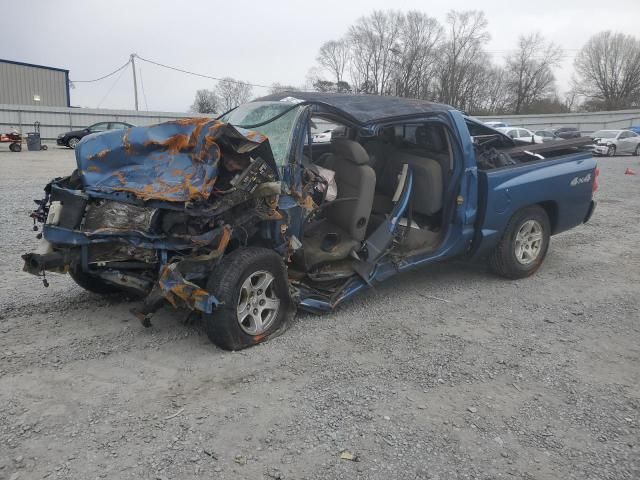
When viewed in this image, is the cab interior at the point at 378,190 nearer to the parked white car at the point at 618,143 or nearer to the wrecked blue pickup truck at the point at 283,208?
the wrecked blue pickup truck at the point at 283,208

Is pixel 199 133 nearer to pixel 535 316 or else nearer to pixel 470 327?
pixel 470 327

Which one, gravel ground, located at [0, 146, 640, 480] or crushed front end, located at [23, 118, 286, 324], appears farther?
crushed front end, located at [23, 118, 286, 324]

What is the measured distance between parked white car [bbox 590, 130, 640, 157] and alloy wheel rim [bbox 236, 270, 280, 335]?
28416mm

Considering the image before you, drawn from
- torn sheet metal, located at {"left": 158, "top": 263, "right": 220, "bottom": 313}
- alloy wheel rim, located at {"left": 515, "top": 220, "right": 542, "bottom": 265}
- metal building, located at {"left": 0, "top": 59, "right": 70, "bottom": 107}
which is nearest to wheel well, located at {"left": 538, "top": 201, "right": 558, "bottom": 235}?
alloy wheel rim, located at {"left": 515, "top": 220, "right": 542, "bottom": 265}

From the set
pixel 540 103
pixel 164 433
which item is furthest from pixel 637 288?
pixel 540 103

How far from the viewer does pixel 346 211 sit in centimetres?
479

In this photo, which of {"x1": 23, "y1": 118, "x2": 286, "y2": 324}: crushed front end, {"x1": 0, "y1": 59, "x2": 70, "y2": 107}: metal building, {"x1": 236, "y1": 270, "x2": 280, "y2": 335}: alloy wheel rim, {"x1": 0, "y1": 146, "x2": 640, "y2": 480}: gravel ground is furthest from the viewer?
{"x1": 0, "y1": 59, "x2": 70, "y2": 107}: metal building

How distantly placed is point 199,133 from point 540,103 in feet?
228

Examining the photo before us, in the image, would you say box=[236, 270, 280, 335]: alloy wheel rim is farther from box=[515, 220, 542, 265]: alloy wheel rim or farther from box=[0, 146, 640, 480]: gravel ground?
box=[515, 220, 542, 265]: alloy wheel rim

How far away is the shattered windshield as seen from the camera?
4.13 metres

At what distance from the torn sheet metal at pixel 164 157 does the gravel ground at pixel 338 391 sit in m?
1.14

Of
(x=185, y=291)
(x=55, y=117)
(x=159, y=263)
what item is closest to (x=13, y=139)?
(x=55, y=117)

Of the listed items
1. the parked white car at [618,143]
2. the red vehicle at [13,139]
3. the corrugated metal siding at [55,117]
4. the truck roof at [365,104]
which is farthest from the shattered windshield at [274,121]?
the parked white car at [618,143]

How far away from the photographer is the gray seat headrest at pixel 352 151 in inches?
185
